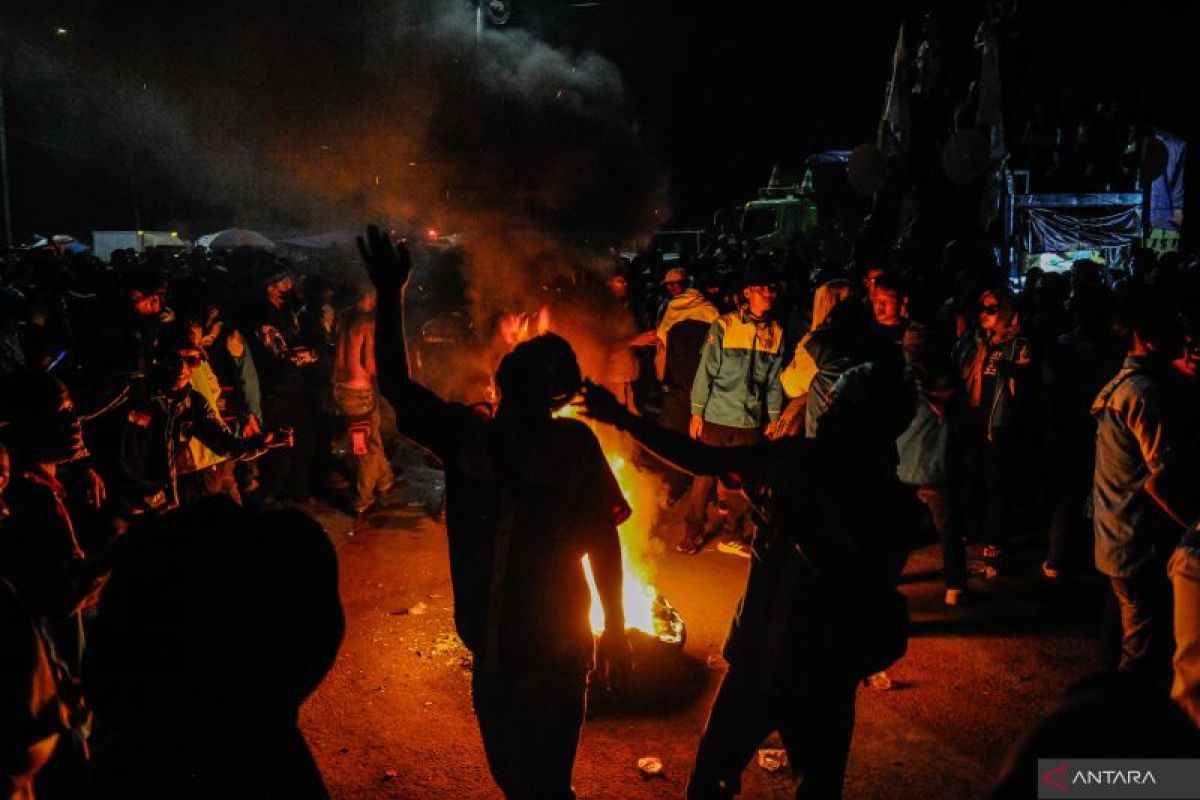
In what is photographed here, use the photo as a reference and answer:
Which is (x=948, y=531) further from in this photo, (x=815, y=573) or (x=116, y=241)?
(x=116, y=241)

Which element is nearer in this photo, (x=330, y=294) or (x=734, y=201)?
(x=330, y=294)

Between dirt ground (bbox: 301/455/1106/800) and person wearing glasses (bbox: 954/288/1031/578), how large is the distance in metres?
0.51

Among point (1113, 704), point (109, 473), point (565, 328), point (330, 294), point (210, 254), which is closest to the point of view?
point (1113, 704)

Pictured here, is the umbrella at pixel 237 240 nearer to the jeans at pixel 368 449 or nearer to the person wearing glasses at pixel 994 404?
the jeans at pixel 368 449

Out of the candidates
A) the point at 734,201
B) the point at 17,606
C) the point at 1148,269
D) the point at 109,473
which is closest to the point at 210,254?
the point at 109,473

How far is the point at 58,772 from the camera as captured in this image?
301cm

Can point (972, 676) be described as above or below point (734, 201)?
below

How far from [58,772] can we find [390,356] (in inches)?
71.7

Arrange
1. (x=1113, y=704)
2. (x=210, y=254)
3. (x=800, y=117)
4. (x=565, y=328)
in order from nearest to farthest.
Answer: (x=1113, y=704) < (x=565, y=328) < (x=210, y=254) < (x=800, y=117)

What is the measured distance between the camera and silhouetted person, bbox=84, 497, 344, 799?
166cm

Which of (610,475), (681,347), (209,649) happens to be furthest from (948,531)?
(209,649)

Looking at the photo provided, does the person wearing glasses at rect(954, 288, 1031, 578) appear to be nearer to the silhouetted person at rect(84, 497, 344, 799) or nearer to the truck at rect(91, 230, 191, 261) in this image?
the silhouetted person at rect(84, 497, 344, 799)

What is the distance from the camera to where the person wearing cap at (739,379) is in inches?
288

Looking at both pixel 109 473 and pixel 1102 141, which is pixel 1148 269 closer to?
pixel 1102 141
